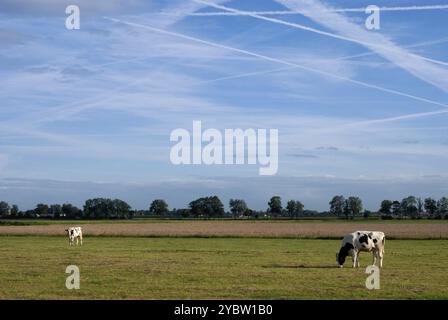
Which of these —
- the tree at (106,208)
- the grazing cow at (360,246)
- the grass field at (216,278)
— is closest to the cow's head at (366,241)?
the grazing cow at (360,246)

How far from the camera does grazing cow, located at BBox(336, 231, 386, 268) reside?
98.4 ft

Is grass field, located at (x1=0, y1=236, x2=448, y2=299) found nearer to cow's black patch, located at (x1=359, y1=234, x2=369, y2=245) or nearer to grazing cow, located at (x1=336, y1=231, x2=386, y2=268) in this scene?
grazing cow, located at (x1=336, y1=231, x2=386, y2=268)

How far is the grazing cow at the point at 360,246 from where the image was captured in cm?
3000

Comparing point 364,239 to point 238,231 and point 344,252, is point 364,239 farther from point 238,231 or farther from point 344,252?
point 238,231

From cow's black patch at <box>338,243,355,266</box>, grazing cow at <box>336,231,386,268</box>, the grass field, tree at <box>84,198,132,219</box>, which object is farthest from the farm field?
tree at <box>84,198,132,219</box>

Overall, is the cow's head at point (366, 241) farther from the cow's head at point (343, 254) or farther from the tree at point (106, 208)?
the tree at point (106, 208)

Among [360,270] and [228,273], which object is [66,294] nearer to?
[228,273]

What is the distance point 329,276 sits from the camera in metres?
25.2

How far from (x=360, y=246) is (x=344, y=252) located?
957 millimetres

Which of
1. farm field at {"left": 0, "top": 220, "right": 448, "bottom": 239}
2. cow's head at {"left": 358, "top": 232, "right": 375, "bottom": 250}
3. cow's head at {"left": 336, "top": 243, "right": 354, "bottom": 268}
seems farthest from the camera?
farm field at {"left": 0, "top": 220, "right": 448, "bottom": 239}
